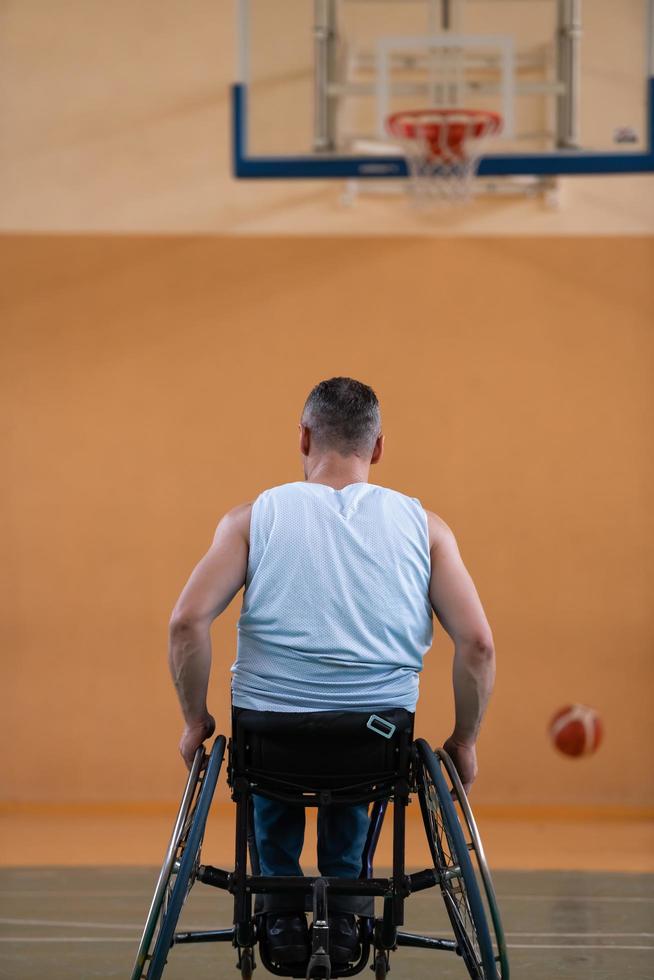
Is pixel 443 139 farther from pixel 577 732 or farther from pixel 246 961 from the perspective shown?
pixel 246 961

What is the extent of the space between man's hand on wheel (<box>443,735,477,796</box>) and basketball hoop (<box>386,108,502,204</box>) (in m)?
3.12

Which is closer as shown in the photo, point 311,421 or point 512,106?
point 311,421

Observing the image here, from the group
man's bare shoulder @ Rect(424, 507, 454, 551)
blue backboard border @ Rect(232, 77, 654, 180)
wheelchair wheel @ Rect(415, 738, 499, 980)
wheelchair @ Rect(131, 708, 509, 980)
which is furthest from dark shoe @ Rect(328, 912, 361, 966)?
blue backboard border @ Rect(232, 77, 654, 180)

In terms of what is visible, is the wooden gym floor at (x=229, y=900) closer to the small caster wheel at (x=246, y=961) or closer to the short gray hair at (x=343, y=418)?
the small caster wheel at (x=246, y=961)

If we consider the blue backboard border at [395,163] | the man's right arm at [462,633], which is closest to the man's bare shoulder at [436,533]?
the man's right arm at [462,633]

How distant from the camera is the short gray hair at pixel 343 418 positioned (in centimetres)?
271

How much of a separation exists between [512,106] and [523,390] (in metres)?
1.48

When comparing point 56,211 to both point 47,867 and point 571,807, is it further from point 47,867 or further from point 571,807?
point 571,807

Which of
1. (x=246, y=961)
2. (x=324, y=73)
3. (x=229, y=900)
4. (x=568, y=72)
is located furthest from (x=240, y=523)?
(x=568, y=72)

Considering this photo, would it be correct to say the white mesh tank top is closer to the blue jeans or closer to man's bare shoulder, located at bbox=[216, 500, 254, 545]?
man's bare shoulder, located at bbox=[216, 500, 254, 545]

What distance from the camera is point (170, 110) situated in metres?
6.32

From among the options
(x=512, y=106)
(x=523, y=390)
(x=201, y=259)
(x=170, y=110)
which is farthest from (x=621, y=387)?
(x=170, y=110)

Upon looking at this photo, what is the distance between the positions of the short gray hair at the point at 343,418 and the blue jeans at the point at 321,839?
716 millimetres

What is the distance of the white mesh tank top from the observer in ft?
8.30
